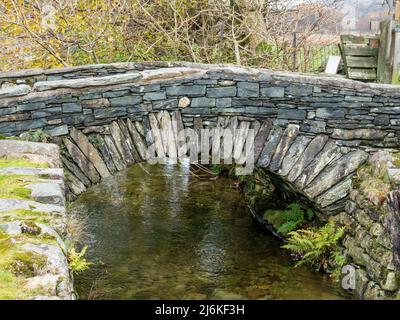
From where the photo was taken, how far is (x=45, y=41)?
9.60m

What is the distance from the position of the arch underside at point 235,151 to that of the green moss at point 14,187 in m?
1.59

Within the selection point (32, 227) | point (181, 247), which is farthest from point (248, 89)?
point (32, 227)

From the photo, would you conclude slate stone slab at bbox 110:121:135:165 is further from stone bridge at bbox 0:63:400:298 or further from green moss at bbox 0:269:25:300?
green moss at bbox 0:269:25:300

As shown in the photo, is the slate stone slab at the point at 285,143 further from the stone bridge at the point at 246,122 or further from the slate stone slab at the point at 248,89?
the slate stone slab at the point at 248,89

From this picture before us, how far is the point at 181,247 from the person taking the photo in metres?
8.05

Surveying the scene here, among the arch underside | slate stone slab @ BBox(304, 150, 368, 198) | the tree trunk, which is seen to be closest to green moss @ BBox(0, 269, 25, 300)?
the arch underside

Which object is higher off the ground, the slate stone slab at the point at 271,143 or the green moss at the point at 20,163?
the green moss at the point at 20,163

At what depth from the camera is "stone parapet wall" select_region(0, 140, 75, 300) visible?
9.43 ft

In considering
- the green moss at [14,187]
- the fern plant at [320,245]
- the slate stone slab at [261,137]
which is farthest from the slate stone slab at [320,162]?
the green moss at [14,187]

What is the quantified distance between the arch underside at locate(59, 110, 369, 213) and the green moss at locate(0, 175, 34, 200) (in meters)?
1.59

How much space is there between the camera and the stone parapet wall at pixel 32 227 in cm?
287

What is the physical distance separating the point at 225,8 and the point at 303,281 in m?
5.70
